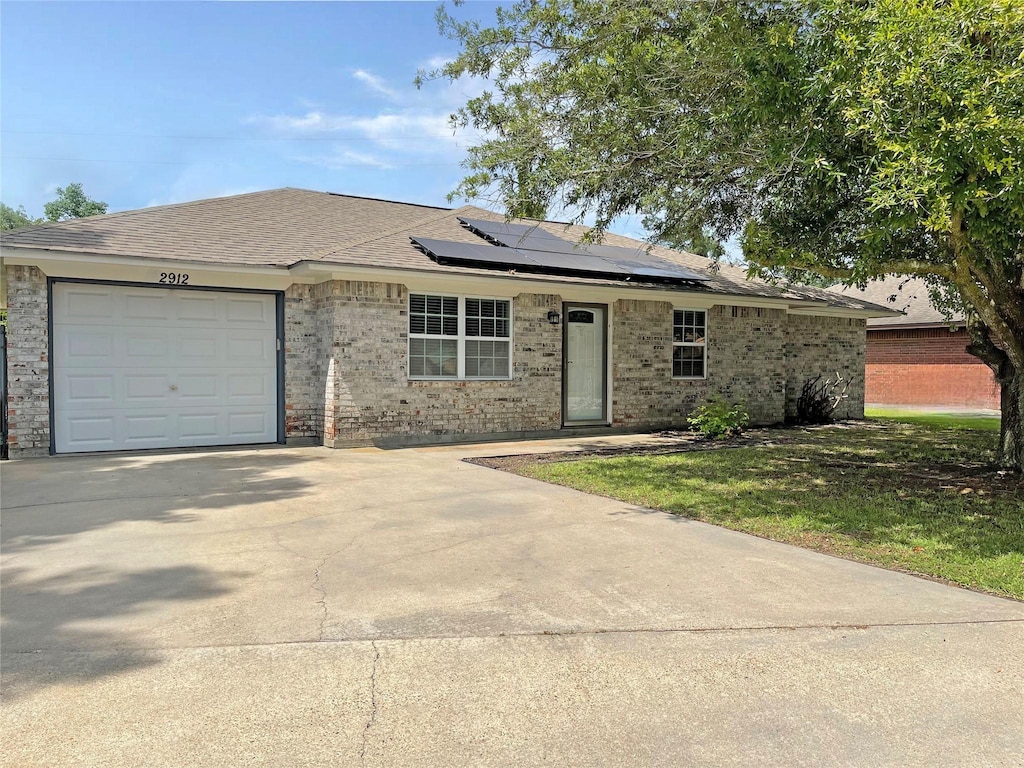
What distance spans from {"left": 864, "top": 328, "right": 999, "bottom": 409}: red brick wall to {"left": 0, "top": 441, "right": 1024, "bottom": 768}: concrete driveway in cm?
2119

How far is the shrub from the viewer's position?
17.4m

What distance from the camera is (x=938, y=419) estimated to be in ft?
62.1

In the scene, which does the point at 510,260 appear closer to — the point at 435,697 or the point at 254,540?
the point at 254,540

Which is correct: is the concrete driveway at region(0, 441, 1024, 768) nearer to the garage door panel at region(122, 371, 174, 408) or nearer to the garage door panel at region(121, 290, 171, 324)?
the garage door panel at region(122, 371, 174, 408)

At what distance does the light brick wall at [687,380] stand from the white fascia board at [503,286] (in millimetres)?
431

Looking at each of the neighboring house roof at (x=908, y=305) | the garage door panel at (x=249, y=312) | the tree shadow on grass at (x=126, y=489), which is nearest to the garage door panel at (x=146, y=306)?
the garage door panel at (x=249, y=312)

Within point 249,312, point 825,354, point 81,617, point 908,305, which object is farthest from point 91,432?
point 908,305

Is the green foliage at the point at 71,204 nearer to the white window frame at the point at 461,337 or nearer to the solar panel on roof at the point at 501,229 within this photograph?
the solar panel on roof at the point at 501,229

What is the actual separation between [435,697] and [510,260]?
33.7 ft

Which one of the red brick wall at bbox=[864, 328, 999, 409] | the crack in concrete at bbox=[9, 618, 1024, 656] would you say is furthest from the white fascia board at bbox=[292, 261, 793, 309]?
the red brick wall at bbox=[864, 328, 999, 409]

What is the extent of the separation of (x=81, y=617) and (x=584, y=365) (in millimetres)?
11114

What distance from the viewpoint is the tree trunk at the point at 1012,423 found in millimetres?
8656

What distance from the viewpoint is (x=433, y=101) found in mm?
10031

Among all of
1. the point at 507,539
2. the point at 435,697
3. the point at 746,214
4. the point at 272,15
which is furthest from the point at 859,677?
the point at 272,15
